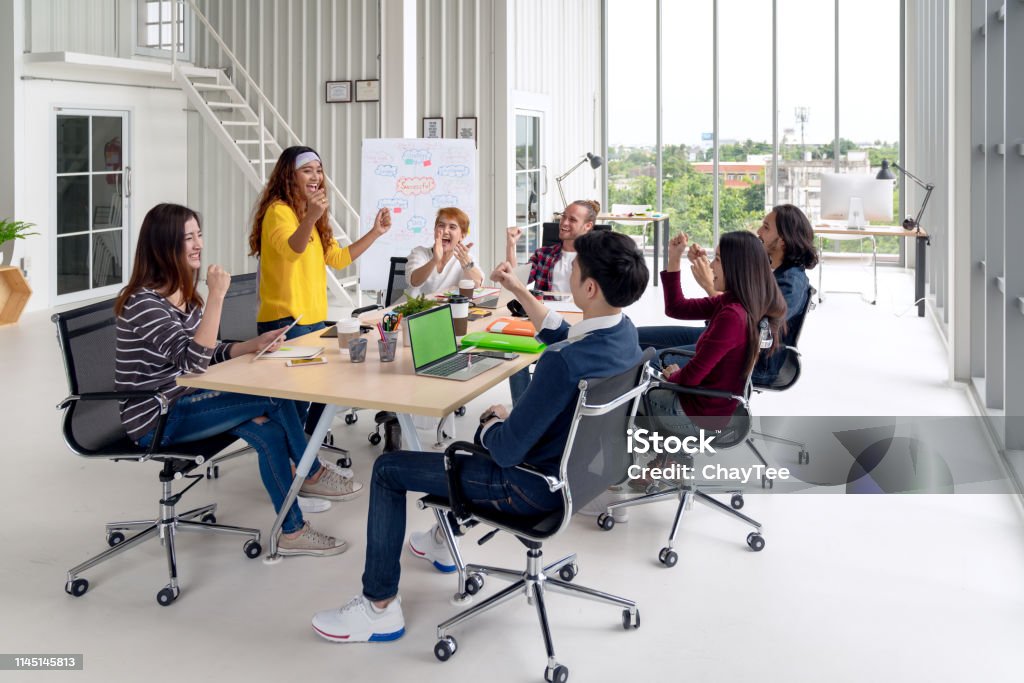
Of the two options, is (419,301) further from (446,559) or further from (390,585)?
(390,585)

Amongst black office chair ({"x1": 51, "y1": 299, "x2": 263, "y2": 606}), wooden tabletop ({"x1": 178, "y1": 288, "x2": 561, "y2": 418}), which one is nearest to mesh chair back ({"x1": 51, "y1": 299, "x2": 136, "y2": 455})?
black office chair ({"x1": 51, "y1": 299, "x2": 263, "y2": 606})

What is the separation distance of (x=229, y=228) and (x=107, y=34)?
231cm

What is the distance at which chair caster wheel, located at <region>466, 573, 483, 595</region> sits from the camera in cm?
333

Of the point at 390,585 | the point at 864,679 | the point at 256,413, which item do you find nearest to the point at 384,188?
the point at 256,413

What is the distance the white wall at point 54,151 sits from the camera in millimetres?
8977

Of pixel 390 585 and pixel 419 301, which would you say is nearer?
pixel 390 585

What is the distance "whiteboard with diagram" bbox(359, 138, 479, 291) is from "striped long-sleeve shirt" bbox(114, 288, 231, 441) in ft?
13.9

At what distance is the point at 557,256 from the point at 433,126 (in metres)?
5.05

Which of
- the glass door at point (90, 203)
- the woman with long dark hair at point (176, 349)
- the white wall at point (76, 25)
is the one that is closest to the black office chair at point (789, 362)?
the woman with long dark hair at point (176, 349)

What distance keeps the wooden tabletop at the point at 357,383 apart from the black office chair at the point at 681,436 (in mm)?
530

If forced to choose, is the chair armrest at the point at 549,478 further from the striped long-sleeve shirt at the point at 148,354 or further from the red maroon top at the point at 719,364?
the striped long-sleeve shirt at the point at 148,354

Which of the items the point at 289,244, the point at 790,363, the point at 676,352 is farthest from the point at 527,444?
the point at 790,363

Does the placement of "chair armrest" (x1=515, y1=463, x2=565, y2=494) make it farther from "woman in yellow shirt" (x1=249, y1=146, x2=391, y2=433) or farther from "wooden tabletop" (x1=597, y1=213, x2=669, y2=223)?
"wooden tabletop" (x1=597, y1=213, x2=669, y2=223)

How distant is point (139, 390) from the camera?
133 inches
